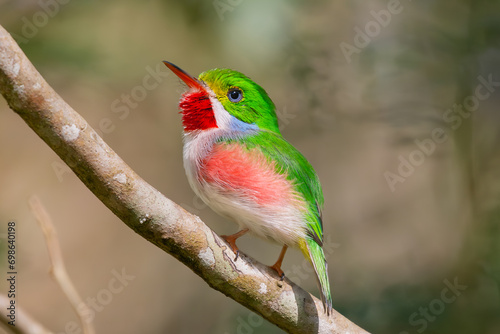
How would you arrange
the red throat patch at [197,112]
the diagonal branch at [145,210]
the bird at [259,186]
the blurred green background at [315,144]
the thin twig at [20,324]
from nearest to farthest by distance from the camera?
the thin twig at [20,324]
the diagonal branch at [145,210]
the bird at [259,186]
the red throat patch at [197,112]
the blurred green background at [315,144]

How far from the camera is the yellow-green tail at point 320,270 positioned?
2902 mm

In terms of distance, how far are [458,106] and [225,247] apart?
2.88 meters

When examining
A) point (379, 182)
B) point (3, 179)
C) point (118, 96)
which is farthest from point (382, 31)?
point (3, 179)

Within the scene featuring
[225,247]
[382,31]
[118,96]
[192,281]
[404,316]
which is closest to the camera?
[225,247]

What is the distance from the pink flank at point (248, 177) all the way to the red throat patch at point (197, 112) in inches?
15.5

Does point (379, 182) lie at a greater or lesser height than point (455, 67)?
lesser

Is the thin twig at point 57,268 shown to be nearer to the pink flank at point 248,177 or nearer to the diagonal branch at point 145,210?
the diagonal branch at point 145,210

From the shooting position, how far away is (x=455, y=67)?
477 cm

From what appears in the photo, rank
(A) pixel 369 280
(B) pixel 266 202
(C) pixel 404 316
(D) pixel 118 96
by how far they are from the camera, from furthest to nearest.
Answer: (D) pixel 118 96
(A) pixel 369 280
(C) pixel 404 316
(B) pixel 266 202

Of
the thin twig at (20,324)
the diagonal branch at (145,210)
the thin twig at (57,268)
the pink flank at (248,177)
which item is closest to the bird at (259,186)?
the pink flank at (248,177)

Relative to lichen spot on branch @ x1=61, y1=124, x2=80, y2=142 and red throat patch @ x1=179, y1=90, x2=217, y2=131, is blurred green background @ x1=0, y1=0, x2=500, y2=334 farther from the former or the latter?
lichen spot on branch @ x1=61, y1=124, x2=80, y2=142

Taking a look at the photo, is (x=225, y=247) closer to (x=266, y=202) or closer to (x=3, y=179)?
(x=266, y=202)

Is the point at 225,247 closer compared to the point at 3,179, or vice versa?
the point at 225,247

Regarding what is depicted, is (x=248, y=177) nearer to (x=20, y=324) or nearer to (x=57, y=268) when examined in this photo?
(x=57, y=268)
